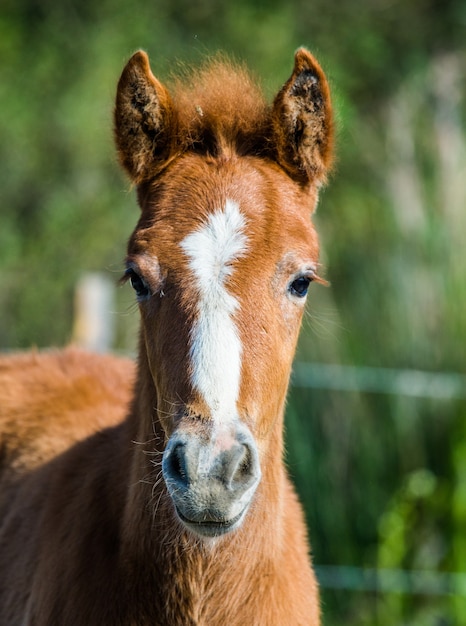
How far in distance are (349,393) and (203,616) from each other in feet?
11.9

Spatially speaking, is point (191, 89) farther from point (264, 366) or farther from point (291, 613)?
point (291, 613)

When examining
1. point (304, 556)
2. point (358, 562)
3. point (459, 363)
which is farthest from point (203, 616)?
point (459, 363)

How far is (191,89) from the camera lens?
3654 millimetres

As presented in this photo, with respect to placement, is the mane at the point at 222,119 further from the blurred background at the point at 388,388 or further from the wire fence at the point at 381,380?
the wire fence at the point at 381,380

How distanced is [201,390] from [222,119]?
1114 millimetres

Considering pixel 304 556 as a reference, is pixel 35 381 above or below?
above

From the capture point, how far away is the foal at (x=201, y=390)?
2.74 metres

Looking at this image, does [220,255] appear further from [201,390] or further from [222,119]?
[222,119]

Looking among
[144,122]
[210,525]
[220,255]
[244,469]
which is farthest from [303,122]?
[210,525]

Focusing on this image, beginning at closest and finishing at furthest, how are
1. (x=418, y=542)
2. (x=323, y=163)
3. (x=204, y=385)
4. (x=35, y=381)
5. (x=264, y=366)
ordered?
(x=204, y=385) → (x=264, y=366) → (x=323, y=163) → (x=35, y=381) → (x=418, y=542)

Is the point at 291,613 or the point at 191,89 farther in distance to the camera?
the point at 191,89

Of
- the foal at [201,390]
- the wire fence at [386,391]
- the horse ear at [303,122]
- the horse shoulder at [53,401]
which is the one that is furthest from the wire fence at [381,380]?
the horse ear at [303,122]

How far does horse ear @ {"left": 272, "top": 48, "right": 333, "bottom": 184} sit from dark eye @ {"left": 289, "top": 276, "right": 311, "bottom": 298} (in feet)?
1.54

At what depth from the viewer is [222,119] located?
3.39 m
